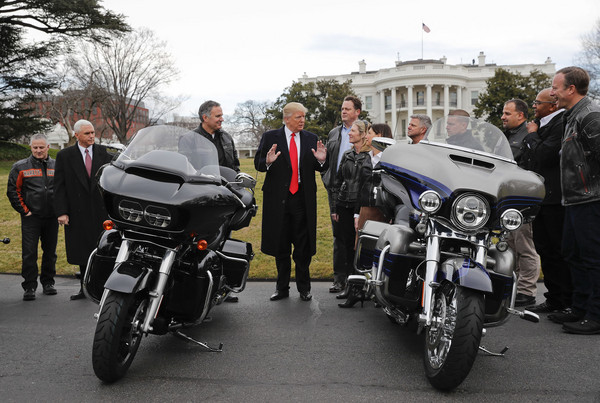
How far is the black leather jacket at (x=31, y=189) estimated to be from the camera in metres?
6.22

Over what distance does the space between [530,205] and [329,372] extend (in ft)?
5.95

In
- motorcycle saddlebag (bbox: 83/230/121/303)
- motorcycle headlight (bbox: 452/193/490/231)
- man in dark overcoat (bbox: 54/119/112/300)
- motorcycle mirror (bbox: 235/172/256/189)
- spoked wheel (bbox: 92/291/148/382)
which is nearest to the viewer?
spoked wheel (bbox: 92/291/148/382)

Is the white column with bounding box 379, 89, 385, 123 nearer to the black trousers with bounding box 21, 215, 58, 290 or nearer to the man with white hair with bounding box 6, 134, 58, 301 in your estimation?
the man with white hair with bounding box 6, 134, 58, 301

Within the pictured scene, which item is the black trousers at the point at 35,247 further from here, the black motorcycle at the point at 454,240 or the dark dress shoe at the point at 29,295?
the black motorcycle at the point at 454,240

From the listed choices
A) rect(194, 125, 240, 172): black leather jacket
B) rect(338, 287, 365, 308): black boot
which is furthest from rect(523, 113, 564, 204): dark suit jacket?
rect(194, 125, 240, 172): black leather jacket

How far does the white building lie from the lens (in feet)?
253

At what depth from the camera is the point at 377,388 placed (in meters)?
3.34

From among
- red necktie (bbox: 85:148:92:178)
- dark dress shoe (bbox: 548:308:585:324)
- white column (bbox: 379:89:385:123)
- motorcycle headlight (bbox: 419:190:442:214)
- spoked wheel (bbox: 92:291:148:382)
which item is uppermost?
white column (bbox: 379:89:385:123)

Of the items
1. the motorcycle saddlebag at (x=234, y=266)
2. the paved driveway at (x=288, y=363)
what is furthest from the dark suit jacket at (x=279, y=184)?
the motorcycle saddlebag at (x=234, y=266)

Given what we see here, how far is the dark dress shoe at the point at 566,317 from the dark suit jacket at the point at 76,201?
4909mm

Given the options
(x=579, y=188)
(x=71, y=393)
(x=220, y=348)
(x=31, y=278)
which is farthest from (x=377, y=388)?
(x=31, y=278)

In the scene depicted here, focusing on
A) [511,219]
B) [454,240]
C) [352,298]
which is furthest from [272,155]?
[511,219]

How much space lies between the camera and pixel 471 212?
3346 mm

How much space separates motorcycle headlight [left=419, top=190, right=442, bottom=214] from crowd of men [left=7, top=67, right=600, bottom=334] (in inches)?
75.6
